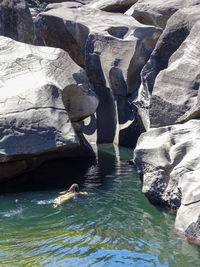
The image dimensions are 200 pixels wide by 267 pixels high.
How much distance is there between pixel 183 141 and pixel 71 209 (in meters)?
2.22

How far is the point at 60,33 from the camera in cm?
1566

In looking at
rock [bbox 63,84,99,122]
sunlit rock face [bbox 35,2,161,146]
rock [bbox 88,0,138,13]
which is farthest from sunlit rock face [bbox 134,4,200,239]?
rock [bbox 88,0,138,13]

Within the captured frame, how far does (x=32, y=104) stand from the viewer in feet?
28.6

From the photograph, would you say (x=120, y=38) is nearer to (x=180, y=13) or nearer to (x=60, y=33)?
(x=60, y=33)

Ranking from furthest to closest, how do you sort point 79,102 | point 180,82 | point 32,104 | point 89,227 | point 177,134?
point 79,102, point 32,104, point 180,82, point 177,134, point 89,227

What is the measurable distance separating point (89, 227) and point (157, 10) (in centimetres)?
1259

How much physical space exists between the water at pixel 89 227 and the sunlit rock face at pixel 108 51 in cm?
495

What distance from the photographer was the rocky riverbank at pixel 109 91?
698cm

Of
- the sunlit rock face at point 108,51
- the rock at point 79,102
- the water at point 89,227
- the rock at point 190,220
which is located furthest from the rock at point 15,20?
the rock at point 190,220

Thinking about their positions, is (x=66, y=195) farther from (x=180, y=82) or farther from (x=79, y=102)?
(x=79, y=102)

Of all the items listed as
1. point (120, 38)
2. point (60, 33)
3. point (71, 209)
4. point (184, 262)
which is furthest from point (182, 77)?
point (60, 33)

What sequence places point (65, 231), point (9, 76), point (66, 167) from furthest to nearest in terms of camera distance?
point (66, 167), point (9, 76), point (65, 231)

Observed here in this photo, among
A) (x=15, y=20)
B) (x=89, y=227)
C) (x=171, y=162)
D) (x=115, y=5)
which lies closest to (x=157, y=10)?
(x=115, y=5)

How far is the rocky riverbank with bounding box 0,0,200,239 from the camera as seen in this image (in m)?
6.98
